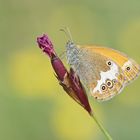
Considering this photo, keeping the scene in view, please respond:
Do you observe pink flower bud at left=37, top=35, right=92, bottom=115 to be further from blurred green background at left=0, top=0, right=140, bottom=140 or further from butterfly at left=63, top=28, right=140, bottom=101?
blurred green background at left=0, top=0, right=140, bottom=140

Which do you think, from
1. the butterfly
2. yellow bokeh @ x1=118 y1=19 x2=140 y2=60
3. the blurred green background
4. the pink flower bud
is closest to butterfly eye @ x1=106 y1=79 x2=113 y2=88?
the butterfly

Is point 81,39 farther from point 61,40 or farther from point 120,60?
point 120,60

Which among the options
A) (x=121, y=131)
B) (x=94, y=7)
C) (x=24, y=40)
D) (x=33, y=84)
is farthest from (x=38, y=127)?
(x=94, y=7)

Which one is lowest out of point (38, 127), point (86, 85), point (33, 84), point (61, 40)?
point (86, 85)

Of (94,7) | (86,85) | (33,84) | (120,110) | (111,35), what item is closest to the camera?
(86,85)

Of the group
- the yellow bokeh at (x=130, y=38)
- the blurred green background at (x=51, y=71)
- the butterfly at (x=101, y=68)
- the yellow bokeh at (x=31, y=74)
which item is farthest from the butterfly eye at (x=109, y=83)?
the yellow bokeh at (x=130, y=38)

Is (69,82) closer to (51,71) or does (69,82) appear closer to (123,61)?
(123,61)
